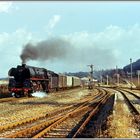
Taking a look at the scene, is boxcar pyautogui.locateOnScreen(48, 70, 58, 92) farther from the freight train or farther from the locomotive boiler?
the locomotive boiler

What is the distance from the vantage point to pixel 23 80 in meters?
38.7

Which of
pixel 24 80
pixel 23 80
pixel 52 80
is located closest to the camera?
pixel 24 80

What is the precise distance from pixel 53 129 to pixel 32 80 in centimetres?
2393

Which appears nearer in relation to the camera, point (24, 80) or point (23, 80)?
point (24, 80)

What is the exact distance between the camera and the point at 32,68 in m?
40.2

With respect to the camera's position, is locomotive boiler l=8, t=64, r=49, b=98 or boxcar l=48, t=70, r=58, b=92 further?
boxcar l=48, t=70, r=58, b=92

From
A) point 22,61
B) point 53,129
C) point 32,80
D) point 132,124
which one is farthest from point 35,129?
point 22,61

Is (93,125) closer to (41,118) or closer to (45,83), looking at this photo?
(41,118)

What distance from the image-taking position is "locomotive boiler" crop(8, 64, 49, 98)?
3801cm

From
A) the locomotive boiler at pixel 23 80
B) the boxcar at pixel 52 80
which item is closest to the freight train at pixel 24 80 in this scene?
the locomotive boiler at pixel 23 80

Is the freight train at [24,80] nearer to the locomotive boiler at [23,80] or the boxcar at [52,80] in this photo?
the locomotive boiler at [23,80]

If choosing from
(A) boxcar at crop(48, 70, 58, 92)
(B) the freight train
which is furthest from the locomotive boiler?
(A) boxcar at crop(48, 70, 58, 92)

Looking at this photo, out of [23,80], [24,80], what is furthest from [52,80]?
[24,80]

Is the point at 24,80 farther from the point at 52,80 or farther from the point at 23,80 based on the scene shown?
the point at 52,80
